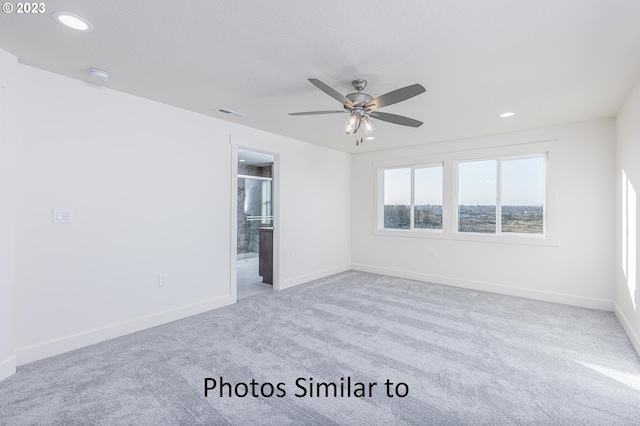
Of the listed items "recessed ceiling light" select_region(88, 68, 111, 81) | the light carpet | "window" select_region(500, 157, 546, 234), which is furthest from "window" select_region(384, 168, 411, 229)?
"recessed ceiling light" select_region(88, 68, 111, 81)

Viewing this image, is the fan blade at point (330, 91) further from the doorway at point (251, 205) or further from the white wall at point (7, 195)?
the doorway at point (251, 205)

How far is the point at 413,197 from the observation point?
17.7ft

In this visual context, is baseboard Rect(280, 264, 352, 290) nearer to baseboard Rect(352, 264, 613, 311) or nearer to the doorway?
baseboard Rect(352, 264, 613, 311)

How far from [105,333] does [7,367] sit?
667mm

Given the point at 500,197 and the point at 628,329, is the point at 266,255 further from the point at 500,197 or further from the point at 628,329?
the point at 628,329

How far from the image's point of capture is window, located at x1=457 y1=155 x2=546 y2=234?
13.9ft

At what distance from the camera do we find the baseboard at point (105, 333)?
239cm

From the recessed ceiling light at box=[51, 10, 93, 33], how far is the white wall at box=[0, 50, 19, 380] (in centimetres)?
79

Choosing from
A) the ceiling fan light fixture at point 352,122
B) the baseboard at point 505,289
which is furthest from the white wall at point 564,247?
the ceiling fan light fixture at point 352,122

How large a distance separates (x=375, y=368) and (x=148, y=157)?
2.96 meters

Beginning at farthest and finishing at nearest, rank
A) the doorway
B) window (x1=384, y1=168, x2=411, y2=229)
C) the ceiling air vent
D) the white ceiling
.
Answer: the doorway < window (x1=384, y1=168, x2=411, y2=229) < the ceiling air vent < the white ceiling

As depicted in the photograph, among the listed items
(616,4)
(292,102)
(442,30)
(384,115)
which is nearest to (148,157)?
(292,102)

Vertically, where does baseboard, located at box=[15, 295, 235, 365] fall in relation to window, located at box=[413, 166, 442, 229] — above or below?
below

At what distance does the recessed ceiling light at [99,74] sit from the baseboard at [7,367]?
227 centimetres
